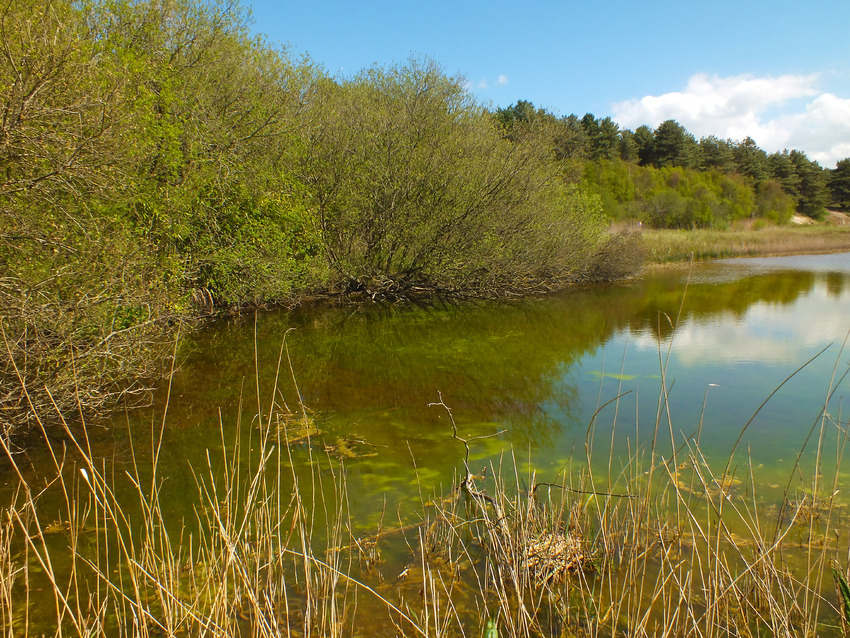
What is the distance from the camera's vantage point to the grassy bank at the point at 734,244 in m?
27.3

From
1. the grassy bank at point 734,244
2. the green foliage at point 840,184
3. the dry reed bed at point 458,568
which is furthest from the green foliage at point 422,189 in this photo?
the green foliage at point 840,184

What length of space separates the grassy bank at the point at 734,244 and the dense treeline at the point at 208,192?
8.31 metres

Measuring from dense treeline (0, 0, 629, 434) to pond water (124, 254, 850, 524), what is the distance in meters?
1.07

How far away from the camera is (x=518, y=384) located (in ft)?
27.0

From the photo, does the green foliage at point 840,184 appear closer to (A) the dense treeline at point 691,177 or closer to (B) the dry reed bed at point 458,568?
(A) the dense treeline at point 691,177

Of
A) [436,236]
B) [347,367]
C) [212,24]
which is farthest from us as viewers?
[436,236]

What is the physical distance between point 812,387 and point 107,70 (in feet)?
33.6

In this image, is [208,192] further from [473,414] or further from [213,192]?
[473,414]

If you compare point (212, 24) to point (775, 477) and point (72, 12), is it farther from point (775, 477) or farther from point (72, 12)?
point (775, 477)

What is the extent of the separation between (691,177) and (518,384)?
45600 mm

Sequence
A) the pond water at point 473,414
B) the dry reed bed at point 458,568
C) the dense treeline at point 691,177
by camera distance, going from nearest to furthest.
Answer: the dry reed bed at point 458,568 → the pond water at point 473,414 → the dense treeline at point 691,177

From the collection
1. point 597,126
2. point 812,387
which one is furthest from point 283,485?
point 597,126

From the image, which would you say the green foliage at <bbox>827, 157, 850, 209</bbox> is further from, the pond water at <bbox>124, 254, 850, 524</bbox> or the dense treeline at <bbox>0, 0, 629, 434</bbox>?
the pond water at <bbox>124, 254, 850, 524</bbox>

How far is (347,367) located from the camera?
366 inches
